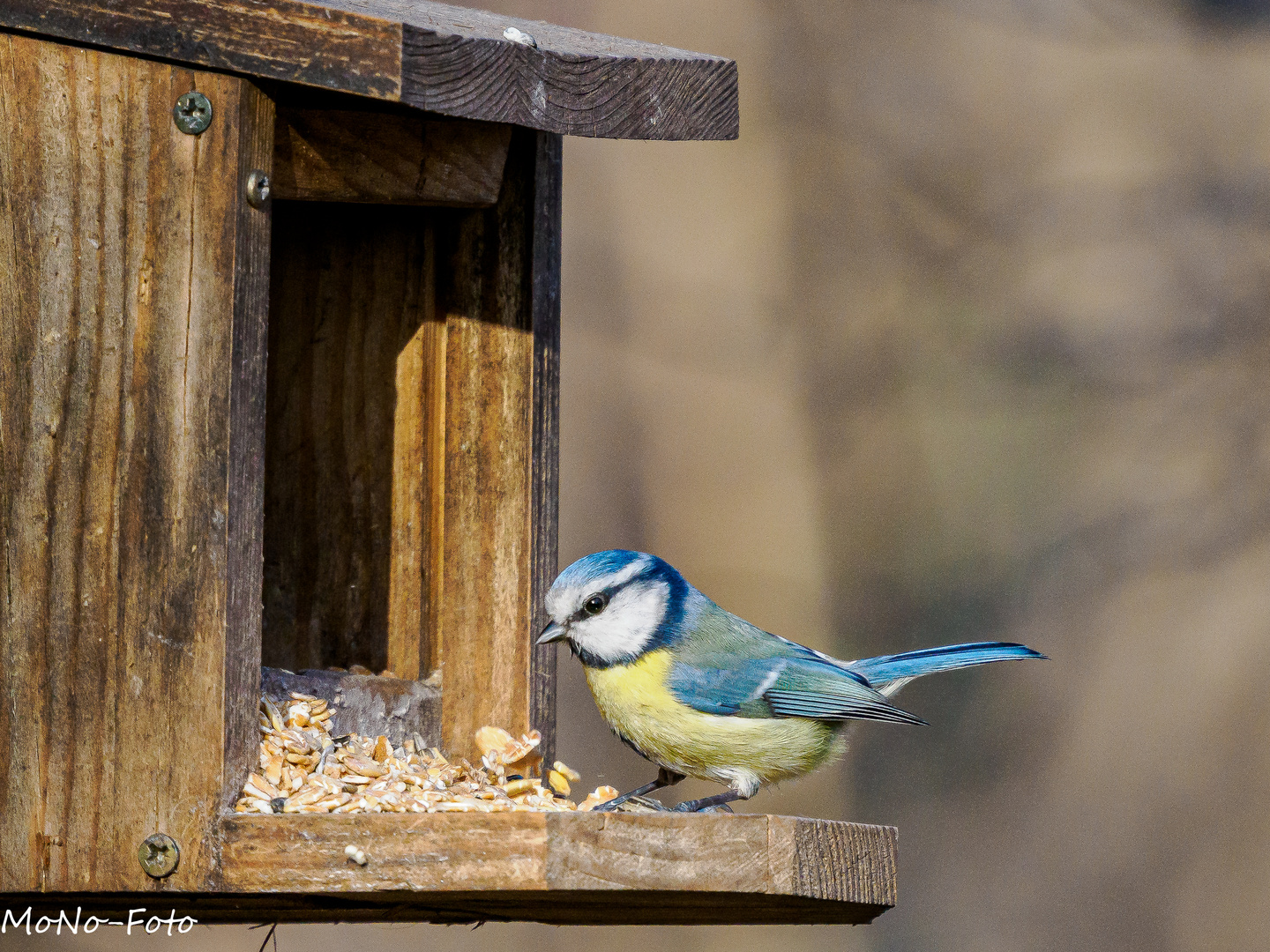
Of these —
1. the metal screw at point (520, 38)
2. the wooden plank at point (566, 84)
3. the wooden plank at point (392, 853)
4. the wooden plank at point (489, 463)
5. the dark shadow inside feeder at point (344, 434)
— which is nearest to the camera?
the wooden plank at point (392, 853)

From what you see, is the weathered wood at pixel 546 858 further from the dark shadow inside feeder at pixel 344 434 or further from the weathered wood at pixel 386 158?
the weathered wood at pixel 386 158

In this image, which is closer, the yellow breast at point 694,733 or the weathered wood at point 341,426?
the yellow breast at point 694,733

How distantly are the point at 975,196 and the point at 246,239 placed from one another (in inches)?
205

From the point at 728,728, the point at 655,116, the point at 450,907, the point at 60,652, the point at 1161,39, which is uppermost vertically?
the point at 1161,39

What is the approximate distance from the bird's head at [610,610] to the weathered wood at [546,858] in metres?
0.65

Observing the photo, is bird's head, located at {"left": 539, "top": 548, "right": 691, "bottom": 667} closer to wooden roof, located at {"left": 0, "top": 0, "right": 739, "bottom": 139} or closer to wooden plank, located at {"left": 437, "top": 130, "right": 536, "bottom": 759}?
wooden plank, located at {"left": 437, "top": 130, "right": 536, "bottom": 759}

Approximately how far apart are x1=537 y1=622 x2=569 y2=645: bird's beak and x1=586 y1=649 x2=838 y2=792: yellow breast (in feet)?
0.30

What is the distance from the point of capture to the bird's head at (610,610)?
9.54 ft

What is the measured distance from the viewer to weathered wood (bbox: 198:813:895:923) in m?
2.14

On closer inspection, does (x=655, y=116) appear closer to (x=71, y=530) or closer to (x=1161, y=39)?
(x=71, y=530)

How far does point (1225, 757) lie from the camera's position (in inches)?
268

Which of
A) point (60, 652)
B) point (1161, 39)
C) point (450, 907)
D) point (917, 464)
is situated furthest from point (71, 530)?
point (1161, 39)

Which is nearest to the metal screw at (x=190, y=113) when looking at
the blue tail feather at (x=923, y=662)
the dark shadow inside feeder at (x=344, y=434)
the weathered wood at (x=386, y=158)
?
the weathered wood at (x=386, y=158)

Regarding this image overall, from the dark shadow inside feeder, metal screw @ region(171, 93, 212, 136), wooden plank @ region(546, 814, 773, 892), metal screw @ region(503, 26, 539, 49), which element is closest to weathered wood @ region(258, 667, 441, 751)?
the dark shadow inside feeder
